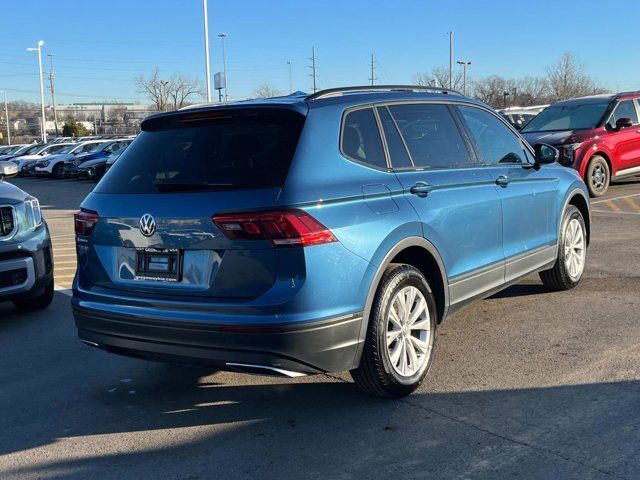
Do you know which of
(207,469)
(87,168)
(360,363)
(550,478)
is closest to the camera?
(550,478)

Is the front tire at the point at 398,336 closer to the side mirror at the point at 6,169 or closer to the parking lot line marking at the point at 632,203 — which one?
the side mirror at the point at 6,169

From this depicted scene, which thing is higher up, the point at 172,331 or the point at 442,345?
the point at 172,331

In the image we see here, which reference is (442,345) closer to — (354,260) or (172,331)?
(354,260)

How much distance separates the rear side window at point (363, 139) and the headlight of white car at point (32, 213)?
12.0 feet

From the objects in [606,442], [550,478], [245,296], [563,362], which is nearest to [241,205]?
[245,296]

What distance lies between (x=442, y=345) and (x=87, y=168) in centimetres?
2631

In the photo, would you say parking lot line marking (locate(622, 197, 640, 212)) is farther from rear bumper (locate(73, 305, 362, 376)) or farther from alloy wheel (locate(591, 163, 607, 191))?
rear bumper (locate(73, 305, 362, 376))

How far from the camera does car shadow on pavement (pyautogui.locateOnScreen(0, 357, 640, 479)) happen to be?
131 inches

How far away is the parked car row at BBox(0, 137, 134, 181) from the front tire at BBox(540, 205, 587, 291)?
76.2 feet

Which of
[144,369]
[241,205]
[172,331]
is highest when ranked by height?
[241,205]

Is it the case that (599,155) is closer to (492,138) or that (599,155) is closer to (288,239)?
(492,138)

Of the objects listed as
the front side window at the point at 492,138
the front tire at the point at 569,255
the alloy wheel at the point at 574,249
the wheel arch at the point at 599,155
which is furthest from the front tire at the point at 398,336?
the wheel arch at the point at 599,155

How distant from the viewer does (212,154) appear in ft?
12.7

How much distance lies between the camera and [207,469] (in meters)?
3.38
